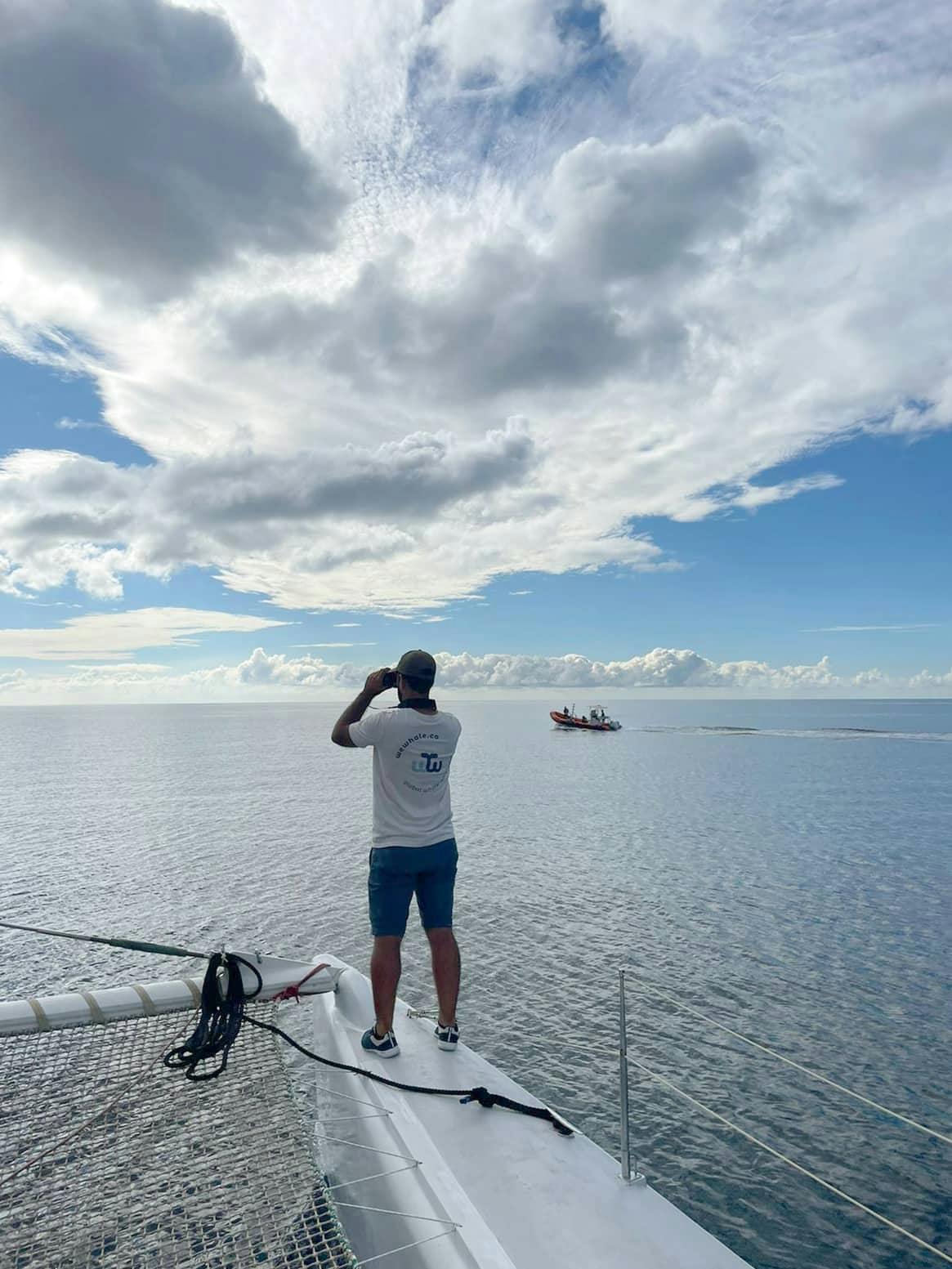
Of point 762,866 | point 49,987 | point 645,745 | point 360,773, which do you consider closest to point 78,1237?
point 49,987

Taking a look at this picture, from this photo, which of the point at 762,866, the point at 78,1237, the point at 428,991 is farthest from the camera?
the point at 762,866

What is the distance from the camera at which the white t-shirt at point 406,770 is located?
492 cm

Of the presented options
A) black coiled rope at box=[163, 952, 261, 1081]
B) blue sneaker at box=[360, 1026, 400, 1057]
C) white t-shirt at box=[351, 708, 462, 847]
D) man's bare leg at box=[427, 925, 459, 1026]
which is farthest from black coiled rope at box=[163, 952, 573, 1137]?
white t-shirt at box=[351, 708, 462, 847]

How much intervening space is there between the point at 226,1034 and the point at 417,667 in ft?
9.84

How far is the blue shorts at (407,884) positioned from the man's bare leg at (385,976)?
0.23 ft

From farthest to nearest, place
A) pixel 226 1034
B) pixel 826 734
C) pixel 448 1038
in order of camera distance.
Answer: pixel 826 734 < pixel 448 1038 < pixel 226 1034

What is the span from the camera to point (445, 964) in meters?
5.05

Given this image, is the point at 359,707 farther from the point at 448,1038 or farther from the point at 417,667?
the point at 448,1038

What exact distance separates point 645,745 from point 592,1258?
3123 inches

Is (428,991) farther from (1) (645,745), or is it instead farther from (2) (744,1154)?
(1) (645,745)

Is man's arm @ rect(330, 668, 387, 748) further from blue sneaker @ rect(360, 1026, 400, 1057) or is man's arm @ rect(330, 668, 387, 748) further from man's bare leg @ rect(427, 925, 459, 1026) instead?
blue sneaker @ rect(360, 1026, 400, 1057)

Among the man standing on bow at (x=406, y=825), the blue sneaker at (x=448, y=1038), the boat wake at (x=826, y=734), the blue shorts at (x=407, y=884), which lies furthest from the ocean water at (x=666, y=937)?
the boat wake at (x=826, y=734)

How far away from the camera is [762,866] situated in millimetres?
20969

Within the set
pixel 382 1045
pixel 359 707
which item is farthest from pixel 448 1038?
pixel 359 707
